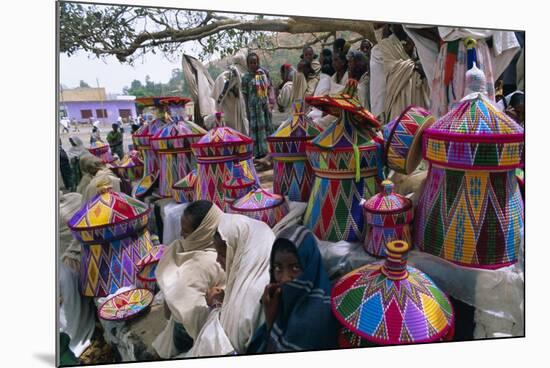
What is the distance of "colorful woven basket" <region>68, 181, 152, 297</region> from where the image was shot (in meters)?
1.72

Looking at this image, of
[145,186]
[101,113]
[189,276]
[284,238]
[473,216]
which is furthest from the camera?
[145,186]

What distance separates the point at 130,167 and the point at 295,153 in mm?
1036

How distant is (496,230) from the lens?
1474 millimetres

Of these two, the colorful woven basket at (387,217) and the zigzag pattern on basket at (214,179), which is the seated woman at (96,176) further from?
the colorful woven basket at (387,217)

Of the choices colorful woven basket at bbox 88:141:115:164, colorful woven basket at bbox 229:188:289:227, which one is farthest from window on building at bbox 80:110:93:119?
colorful woven basket at bbox 229:188:289:227

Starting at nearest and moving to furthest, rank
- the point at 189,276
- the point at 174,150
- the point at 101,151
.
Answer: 1. the point at 189,276
2. the point at 101,151
3. the point at 174,150

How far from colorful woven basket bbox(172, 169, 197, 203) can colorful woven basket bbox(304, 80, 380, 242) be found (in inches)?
27.7

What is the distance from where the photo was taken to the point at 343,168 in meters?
1.62

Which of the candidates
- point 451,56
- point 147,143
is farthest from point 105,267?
point 451,56

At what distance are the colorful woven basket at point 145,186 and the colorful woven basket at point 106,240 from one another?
0.45m

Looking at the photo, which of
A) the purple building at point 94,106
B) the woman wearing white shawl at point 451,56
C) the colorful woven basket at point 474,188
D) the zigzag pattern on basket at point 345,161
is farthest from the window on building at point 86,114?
the woman wearing white shawl at point 451,56

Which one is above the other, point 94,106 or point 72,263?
point 94,106

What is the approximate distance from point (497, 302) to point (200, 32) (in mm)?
1628

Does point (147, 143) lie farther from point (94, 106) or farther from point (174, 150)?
point (94, 106)
